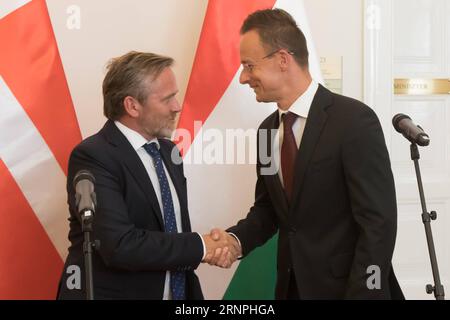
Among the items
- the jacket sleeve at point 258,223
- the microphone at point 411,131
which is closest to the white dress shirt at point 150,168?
the jacket sleeve at point 258,223

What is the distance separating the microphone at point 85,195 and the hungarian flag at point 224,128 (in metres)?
1.07

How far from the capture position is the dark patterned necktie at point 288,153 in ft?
6.43

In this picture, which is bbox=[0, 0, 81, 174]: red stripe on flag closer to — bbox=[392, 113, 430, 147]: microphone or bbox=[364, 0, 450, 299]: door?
bbox=[392, 113, 430, 147]: microphone

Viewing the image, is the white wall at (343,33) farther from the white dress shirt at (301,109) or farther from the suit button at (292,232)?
the suit button at (292,232)

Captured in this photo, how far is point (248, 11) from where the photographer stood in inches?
101

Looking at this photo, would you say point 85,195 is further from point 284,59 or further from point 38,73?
point 38,73

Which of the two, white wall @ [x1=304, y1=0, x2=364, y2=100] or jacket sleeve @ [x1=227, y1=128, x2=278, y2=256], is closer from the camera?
jacket sleeve @ [x1=227, y1=128, x2=278, y2=256]

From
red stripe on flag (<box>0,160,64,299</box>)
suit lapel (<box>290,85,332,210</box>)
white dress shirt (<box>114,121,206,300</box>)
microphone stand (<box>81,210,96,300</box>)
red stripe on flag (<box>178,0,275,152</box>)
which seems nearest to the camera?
microphone stand (<box>81,210,96,300</box>)

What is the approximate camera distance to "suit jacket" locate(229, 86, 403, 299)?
5.84 ft

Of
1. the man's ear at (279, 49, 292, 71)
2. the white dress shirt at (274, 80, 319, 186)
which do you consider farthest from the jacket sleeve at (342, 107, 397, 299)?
the man's ear at (279, 49, 292, 71)

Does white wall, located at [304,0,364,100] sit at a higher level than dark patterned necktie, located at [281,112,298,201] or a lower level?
higher

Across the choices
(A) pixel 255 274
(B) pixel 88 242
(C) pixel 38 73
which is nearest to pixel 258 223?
(A) pixel 255 274

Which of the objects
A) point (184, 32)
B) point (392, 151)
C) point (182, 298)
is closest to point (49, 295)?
point (182, 298)

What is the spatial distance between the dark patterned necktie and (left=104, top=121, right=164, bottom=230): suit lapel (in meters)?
0.43
